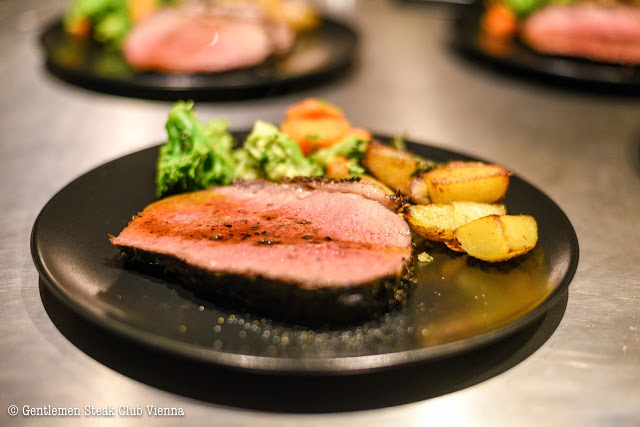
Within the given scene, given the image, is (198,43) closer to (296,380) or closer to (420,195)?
(420,195)

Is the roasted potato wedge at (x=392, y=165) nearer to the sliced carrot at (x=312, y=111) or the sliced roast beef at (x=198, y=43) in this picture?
the sliced carrot at (x=312, y=111)

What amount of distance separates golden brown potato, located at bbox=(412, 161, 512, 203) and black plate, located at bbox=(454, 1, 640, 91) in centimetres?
211

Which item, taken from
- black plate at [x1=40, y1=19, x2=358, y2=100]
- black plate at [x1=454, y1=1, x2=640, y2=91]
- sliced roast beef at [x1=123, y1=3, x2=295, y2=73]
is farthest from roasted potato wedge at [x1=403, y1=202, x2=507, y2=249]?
black plate at [x1=454, y1=1, x2=640, y2=91]

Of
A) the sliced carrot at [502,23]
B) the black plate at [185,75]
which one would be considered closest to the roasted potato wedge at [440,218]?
the black plate at [185,75]

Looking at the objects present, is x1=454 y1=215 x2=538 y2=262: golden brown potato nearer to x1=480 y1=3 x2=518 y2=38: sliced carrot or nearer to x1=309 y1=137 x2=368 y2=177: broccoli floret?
x1=309 y1=137 x2=368 y2=177: broccoli floret

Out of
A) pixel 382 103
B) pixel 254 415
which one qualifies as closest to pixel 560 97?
pixel 382 103

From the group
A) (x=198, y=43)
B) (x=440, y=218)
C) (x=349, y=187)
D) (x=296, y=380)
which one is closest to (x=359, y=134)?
(x=349, y=187)

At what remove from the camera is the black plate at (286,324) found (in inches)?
58.7

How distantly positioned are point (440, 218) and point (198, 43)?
7.63ft

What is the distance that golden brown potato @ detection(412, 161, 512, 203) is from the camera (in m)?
2.12

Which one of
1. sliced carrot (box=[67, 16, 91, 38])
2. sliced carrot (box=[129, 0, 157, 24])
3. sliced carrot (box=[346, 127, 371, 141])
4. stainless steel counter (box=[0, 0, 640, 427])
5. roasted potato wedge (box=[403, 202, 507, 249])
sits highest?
sliced carrot (box=[129, 0, 157, 24])

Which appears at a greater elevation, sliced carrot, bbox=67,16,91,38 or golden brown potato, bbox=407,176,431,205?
sliced carrot, bbox=67,16,91,38

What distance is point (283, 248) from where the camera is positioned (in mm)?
1773

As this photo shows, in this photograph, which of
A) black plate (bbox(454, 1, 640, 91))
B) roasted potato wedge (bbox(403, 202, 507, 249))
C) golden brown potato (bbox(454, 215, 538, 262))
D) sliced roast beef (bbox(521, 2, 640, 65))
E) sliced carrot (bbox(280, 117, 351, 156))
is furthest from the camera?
sliced roast beef (bbox(521, 2, 640, 65))
